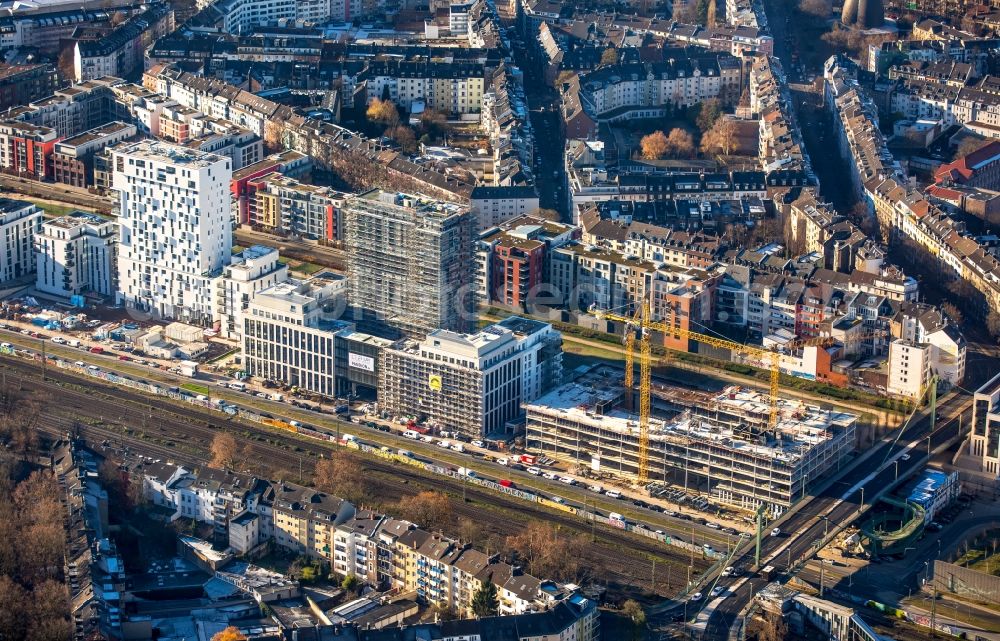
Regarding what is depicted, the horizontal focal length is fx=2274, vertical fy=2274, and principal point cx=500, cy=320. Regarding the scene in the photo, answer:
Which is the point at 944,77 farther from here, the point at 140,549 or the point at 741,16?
the point at 140,549

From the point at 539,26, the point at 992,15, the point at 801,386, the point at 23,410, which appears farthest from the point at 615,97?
the point at 23,410

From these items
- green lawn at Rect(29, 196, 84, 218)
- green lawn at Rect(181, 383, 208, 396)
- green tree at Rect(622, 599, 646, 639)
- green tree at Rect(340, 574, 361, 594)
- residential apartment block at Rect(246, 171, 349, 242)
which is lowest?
green tree at Rect(340, 574, 361, 594)

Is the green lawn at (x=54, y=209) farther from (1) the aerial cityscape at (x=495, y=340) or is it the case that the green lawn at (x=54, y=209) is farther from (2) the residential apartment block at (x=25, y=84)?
(2) the residential apartment block at (x=25, y=84)

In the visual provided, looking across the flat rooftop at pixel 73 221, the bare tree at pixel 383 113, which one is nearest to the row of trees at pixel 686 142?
the bare tree at pixel 383 113

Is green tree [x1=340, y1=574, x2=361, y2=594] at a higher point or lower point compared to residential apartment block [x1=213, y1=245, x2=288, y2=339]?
lower

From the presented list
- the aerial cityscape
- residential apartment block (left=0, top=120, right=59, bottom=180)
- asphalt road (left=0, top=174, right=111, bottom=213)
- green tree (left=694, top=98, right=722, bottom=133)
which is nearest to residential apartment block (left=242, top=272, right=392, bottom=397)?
the aerial cityscape

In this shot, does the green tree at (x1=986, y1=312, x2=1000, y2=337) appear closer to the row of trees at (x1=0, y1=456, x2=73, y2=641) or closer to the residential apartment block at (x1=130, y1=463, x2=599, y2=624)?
the residential apartment block at (x1=130, y1=463, x2=599, y2=624)

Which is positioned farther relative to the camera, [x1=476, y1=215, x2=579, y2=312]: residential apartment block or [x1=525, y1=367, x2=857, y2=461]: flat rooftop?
[x1=476, y1=215, x2=579, y2=312]: residential apartment block

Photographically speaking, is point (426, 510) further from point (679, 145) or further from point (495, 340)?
point (679, 145)

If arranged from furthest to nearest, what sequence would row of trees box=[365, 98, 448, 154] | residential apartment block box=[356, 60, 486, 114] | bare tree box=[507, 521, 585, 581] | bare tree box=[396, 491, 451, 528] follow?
residential apartment block box=[356, 60, 486, 114] → row of trees box=[365, 98, 448, 154] → bare tree box=[396, 491, 451, 528] → bare tree box=[507, 521, 585, 581]
